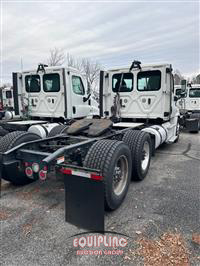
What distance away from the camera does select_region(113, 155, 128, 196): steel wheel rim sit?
3.39m

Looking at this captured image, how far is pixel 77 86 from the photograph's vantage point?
292 inches

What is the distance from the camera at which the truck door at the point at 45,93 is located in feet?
22.8

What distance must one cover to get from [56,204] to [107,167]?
1153 mm

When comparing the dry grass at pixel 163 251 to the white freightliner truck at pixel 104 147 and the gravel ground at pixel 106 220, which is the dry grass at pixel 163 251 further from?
the white freightliner truck at pixel 104 147

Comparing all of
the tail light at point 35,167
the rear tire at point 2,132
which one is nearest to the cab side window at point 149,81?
the rear tire at point 2,132

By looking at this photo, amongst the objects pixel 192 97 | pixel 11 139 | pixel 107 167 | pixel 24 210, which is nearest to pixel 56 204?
pixel 24 210

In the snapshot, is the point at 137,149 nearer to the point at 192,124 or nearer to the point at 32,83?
the point at 32,83

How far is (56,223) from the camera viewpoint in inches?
113

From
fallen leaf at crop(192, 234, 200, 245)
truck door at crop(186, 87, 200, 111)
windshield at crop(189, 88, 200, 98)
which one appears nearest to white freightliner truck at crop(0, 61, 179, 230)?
fallen leaf at crop(192, 234, 200, 245)

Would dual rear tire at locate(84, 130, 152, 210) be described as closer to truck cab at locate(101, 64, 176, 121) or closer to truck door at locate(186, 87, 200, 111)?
truck cab at locate(101, 64, 176, 121)

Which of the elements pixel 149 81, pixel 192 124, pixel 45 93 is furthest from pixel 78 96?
pixel 192 124

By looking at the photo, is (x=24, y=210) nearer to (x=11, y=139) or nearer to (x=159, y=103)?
(x=11, y=139)

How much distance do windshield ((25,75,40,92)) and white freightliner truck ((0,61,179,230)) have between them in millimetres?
250

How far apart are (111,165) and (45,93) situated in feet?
16.5
